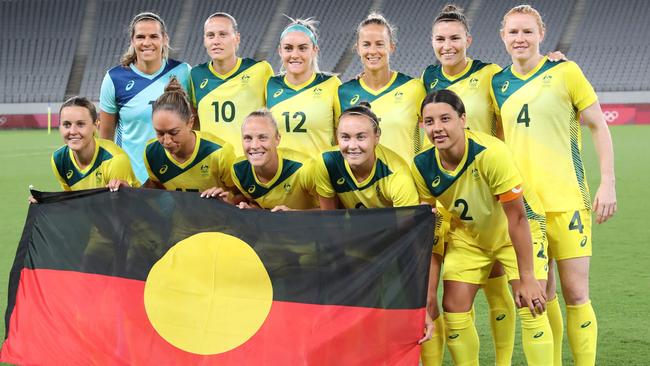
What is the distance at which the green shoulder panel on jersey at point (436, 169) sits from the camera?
373 cm

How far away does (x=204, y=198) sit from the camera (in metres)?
4.10

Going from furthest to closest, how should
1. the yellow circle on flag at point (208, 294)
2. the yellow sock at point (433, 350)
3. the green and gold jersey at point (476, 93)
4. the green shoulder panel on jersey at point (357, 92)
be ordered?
the green shoulder panel on jersey at point (357, 92), the green and gold jersey at point (476, 93), the yellow sock at point (433, 350), the yellow circle on flag at point (208, 294)

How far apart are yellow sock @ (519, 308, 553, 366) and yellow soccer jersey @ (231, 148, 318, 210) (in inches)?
45.9

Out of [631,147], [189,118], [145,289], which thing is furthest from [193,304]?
[631,147]

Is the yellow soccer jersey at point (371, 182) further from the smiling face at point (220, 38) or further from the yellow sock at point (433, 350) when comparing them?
the smiling face at point (220, 38)

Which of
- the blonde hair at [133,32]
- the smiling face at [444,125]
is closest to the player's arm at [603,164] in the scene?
the smiling face at [444,125]

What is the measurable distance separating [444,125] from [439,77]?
950mm

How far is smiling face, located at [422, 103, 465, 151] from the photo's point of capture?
3654 mm

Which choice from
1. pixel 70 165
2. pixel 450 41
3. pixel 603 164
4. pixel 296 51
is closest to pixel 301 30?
pixel 296 51

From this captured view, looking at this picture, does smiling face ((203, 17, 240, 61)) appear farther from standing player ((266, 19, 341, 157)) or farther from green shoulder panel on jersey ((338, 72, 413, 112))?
green shoulder panel on jersey ((338, 72, 413, 112))

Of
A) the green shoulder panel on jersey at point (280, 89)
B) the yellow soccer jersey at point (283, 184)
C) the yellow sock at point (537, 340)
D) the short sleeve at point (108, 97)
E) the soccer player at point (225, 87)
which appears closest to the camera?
the yellow sock at point (537, 340)

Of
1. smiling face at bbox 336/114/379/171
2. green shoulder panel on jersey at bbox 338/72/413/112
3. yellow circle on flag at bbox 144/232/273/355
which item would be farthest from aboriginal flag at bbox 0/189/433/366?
green shoulder panel on jersey at bbox 338/72/413/112

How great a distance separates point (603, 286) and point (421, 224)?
3096 mm

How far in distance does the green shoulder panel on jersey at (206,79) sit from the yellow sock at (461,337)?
196cm
